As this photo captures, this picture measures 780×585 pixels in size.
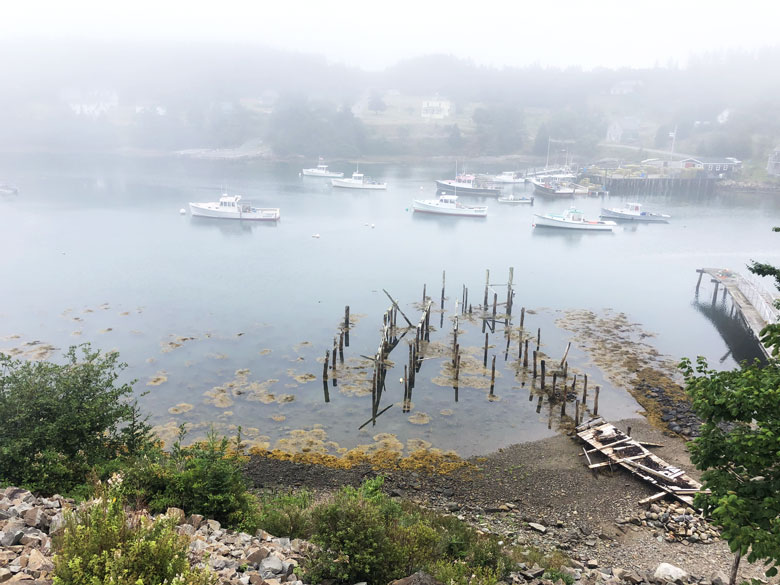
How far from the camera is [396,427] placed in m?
24.2

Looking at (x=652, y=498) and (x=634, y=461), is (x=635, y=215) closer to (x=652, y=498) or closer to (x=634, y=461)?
(x=634, y=461)

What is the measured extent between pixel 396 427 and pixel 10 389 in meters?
14.4

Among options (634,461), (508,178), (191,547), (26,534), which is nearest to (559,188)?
(508,178)

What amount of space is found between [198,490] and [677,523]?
44.4ft

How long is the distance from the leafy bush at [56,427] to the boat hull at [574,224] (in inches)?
2565

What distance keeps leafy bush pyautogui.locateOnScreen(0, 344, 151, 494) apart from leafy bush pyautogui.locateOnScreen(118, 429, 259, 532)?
220 cm

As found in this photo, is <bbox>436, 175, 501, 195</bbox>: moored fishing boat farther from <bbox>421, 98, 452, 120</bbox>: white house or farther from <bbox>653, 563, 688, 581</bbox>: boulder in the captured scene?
<bbox>421, 98, 452, 120</bbox>: white house

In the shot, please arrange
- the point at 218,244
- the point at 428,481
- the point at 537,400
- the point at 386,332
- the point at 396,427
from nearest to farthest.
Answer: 1. the point at 428,481
2. the point at 396,427
3. the point at 537,400
4. the point at 386,332
5. the point at 218,244

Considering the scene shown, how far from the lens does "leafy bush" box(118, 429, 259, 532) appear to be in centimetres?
1162

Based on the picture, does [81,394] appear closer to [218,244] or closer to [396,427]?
[396,427]

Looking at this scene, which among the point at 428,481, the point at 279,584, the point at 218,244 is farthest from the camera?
the point at 218,244

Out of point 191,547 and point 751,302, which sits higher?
point 191,547

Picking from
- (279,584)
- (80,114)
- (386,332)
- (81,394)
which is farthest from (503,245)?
(80,114)

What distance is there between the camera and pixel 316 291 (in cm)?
4459
